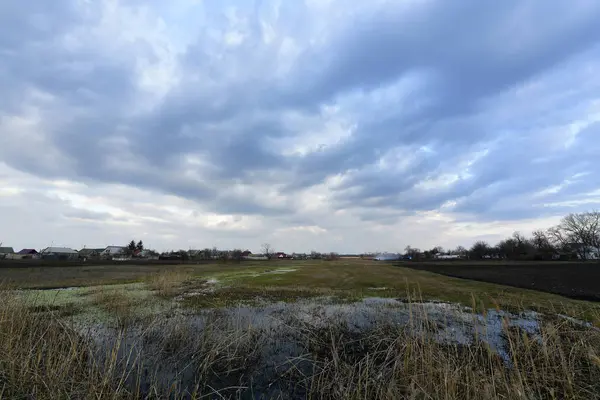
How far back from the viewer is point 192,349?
35.7 feet

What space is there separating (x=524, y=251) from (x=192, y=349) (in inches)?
6272

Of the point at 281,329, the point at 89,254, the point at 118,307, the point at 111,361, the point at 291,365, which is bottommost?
the point at 291,365

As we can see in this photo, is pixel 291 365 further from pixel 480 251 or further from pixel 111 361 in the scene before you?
pixel 480 251

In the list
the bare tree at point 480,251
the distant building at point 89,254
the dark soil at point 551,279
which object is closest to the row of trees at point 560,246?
the bare tree at point 480,251

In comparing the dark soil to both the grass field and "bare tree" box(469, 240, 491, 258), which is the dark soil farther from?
"bare tree" box(469, 240, 491, 258)

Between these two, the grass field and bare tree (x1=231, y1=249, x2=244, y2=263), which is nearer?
the grass field

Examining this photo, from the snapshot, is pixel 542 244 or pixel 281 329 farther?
pixel 542 244

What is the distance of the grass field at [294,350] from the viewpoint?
735 centimetres

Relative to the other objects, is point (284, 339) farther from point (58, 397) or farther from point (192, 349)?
point (58, 397)

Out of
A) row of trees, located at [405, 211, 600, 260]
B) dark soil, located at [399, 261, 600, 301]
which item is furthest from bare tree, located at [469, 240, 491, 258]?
dark soil, located at [399, 261, 600, 301]

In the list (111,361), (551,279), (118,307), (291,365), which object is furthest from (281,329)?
(551,279)

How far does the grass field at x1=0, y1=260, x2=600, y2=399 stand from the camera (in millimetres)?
7348

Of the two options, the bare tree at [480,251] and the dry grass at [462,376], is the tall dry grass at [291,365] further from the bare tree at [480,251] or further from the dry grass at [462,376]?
the bare tree at [480,251]

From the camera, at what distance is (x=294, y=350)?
11.9 meters
